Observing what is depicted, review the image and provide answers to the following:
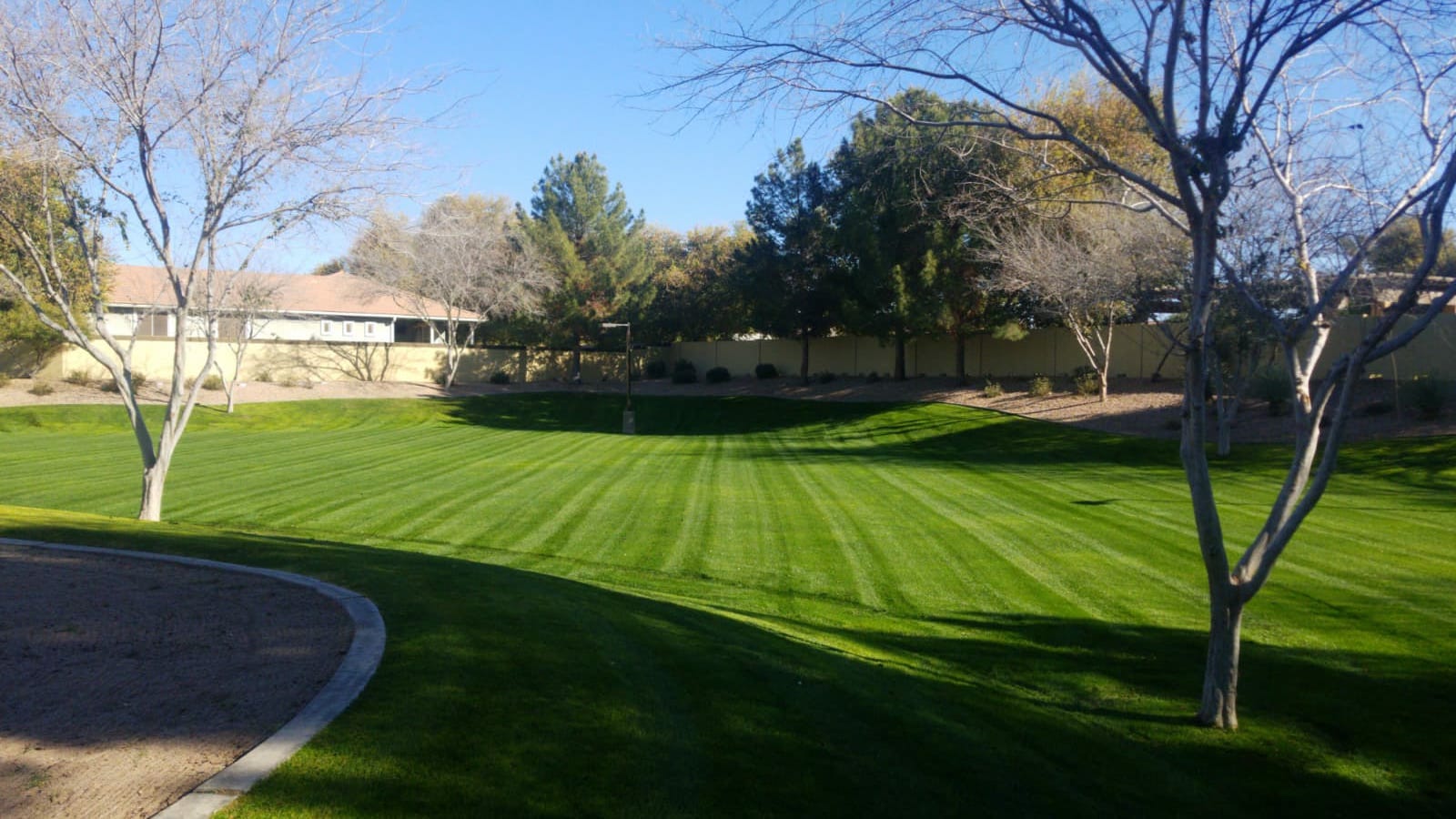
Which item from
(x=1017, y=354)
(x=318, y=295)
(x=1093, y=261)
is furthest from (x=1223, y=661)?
(x=318, y=295)

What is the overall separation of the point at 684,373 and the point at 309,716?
174 ft

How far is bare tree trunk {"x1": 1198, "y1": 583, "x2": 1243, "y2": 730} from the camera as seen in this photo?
5.92 meters

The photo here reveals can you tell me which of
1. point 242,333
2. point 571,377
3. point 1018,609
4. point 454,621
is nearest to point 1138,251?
point 1018,609

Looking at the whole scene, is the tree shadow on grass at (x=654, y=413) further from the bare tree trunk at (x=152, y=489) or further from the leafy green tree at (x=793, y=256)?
the bare tree trunk at (x=152, y=489)

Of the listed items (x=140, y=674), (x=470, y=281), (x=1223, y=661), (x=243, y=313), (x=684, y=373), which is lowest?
(x=140, y=674)

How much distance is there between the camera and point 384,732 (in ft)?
15.3

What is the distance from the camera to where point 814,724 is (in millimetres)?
5539

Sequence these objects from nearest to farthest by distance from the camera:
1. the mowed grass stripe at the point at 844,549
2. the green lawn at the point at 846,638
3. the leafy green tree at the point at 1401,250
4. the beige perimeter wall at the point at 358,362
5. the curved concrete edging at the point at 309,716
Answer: the curved concrete edging at the point at 309,716 → the green lawn at the point at 846,638 → the mowed grass stripe at the point at 844,549 → the leafy green tree at the point at 1401,250 → the beige perimeter wall at the point at 358,362

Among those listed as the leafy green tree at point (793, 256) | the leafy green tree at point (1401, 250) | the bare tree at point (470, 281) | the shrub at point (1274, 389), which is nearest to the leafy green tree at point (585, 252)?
the bare tree at point (470, 281)

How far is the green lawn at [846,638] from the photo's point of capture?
15.4 ft

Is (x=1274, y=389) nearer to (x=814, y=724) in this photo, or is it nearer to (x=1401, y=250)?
(x=1401, y=250)

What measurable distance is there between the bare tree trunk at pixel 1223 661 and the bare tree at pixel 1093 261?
13.0m

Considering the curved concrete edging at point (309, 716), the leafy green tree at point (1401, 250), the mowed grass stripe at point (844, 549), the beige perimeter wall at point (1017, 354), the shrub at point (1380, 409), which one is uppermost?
the leafy green tree at point (1401, 250)

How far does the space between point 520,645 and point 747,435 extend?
3196 cm
